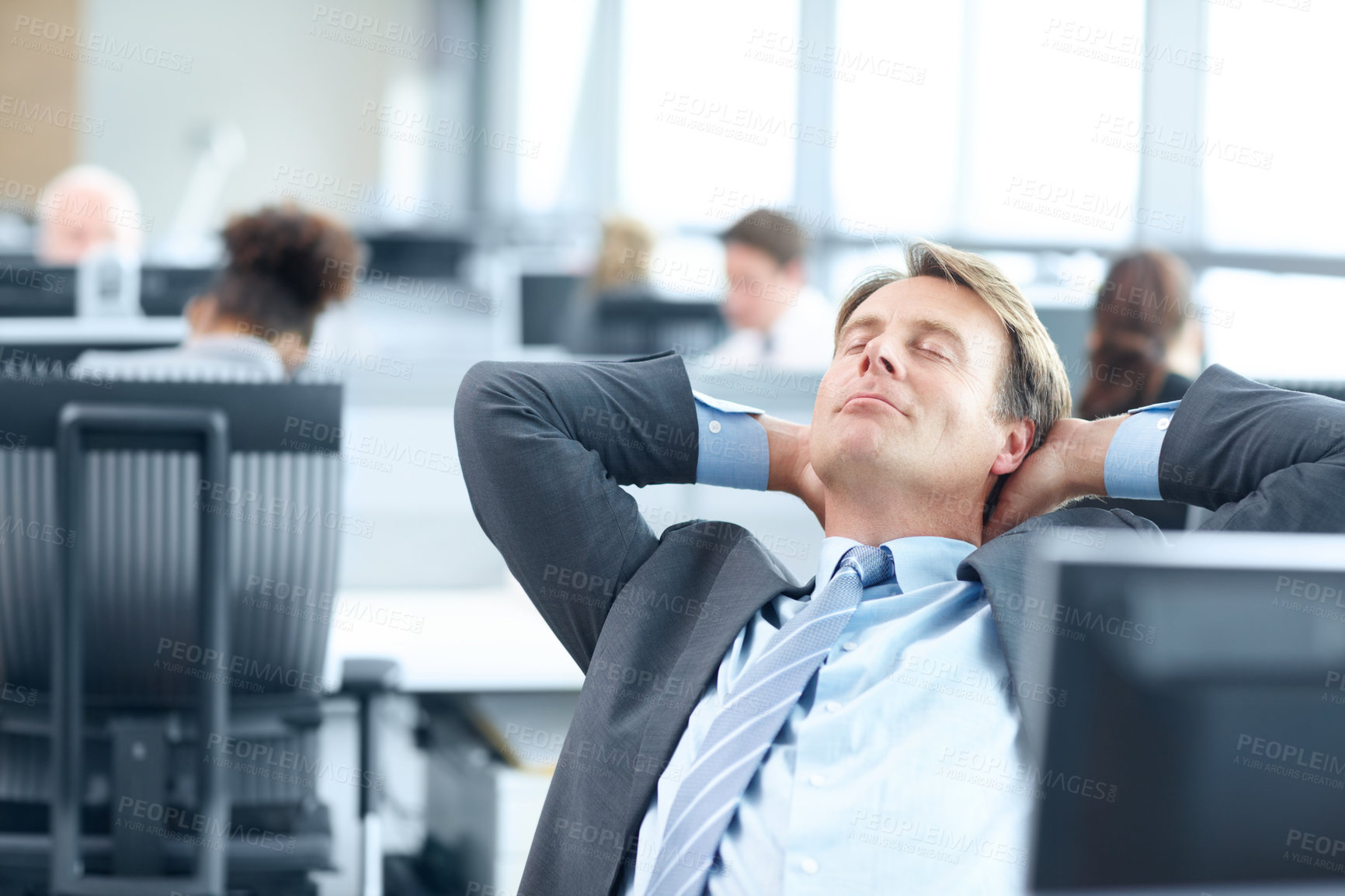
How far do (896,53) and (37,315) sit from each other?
173 inches

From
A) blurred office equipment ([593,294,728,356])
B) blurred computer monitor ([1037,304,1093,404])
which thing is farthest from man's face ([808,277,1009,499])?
blurred office equipment ([593,294,728,356])

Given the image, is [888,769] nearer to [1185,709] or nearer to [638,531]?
[638,531]

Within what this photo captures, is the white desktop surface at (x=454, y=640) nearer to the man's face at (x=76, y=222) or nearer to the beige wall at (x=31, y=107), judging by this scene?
the man's face at (x=76, y=222)

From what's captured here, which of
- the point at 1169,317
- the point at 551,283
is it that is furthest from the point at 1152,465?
the point at 551,283

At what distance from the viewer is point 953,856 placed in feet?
3.58

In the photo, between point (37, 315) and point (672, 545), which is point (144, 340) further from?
point (672, 545)

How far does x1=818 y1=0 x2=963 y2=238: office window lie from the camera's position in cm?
613

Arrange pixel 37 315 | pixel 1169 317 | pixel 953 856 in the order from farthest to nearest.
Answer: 1. pixel 37 315
2. pixel 1169 317
3. pixel 953 856

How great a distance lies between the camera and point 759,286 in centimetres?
396

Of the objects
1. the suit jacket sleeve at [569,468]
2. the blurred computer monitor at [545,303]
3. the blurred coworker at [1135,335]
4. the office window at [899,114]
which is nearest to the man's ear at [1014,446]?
the suit jacket sleeve at [569,468]

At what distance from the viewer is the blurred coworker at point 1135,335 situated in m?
2.30

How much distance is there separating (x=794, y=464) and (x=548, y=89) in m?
9.55

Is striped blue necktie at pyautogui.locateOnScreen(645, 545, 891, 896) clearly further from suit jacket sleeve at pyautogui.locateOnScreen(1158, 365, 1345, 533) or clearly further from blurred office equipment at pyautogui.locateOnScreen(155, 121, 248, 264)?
blurred office equipment at pyautogui.locateOnScreen(155, 121, 248, 264)

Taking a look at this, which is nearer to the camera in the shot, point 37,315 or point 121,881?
point 121,881
